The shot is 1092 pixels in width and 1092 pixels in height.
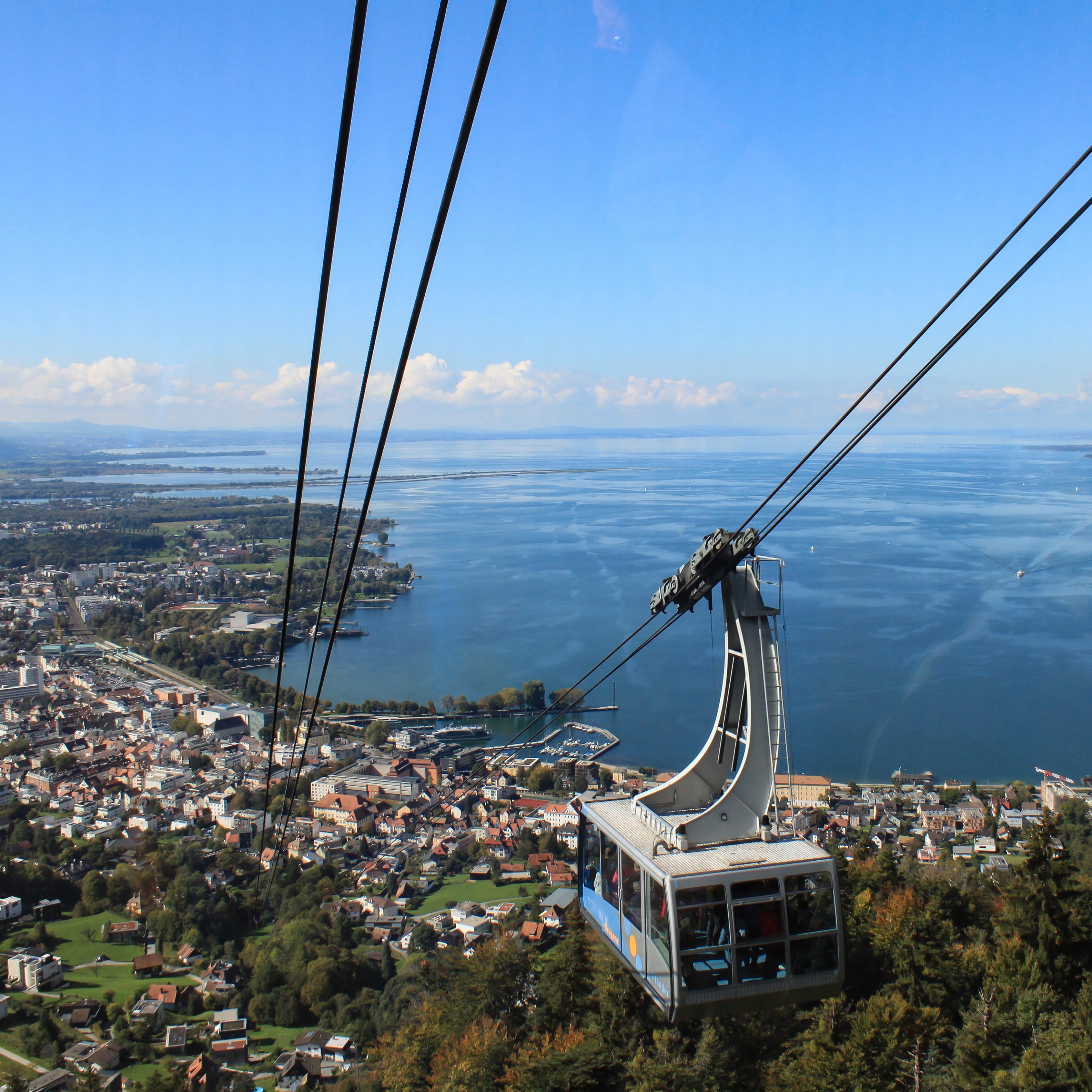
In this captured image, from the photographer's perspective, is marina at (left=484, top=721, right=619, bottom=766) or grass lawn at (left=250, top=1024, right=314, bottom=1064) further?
marina at (left=484, top=721, right=619, bottom=766)

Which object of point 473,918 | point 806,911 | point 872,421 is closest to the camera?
point 872,421

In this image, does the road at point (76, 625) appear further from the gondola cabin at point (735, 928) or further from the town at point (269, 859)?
the gondola cabin at point (735, 928)

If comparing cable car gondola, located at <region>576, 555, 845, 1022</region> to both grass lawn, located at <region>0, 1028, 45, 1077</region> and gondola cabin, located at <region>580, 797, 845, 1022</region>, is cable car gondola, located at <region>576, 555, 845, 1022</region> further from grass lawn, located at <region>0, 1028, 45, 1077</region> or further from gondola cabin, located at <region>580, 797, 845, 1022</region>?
grass lawn, located at <region>0, 1028, 45, 1077</region>

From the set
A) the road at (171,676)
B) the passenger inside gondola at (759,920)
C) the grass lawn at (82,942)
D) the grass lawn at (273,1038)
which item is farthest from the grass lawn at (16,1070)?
the road at (171,676)

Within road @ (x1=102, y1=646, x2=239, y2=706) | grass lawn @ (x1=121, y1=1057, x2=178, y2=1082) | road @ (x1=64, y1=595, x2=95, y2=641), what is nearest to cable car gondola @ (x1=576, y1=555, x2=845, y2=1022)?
grass lawn @ (x1=121, y1=1057, x2=178, y2=1082)

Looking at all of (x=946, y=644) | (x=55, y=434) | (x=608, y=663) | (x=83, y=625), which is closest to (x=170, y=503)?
(x=83, y=625)

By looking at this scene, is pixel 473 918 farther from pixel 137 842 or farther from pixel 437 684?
pixel 437 684

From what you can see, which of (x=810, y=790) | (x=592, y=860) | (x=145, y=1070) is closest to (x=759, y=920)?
(x=592, y=860)
